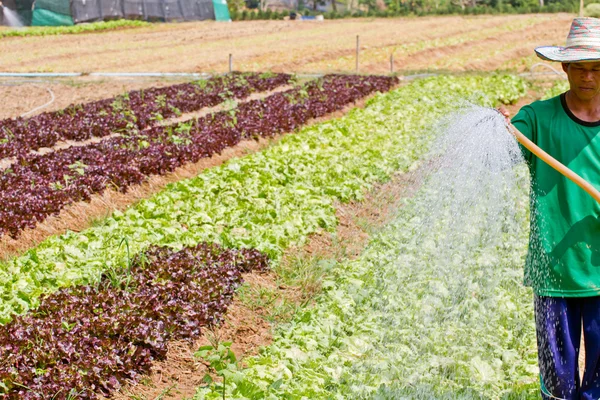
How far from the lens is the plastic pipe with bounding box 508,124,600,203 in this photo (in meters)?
3.41

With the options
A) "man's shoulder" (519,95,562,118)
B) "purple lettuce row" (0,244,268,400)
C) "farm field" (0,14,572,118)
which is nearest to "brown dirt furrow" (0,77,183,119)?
"farm field" (0,14,572,118)

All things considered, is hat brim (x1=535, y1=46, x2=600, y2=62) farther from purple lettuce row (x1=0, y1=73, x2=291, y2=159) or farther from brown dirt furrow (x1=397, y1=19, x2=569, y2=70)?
brown dirt furrow (x1=397, y1=19, x2=569, y2=70)

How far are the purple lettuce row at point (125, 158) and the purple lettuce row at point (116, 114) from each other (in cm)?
98

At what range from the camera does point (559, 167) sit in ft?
11.3

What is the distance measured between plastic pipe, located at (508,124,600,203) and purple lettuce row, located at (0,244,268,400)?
2.77 meters

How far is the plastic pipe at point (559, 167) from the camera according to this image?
3411 millimetres

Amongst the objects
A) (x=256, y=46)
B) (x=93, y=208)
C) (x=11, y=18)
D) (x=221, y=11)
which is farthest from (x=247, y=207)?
(x=221, y=11)

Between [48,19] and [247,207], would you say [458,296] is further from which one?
[48,19]

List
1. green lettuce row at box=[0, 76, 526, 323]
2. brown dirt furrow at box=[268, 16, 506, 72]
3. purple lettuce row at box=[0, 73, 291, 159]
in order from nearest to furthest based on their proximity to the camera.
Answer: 1. green lettuce row at box=[0, 76, 526, 323]
2. purple lettuce row at box=[0, 73, 291, 159]
3. brown dirt furrow at box=[268, 16, 506, 72]

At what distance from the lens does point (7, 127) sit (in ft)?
41.7

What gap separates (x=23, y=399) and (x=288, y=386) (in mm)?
1437

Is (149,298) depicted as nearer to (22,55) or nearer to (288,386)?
(288,386)

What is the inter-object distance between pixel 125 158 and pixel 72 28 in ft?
105

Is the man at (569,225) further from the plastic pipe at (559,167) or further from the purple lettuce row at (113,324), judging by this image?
the purple lettuce row at (113,324)
